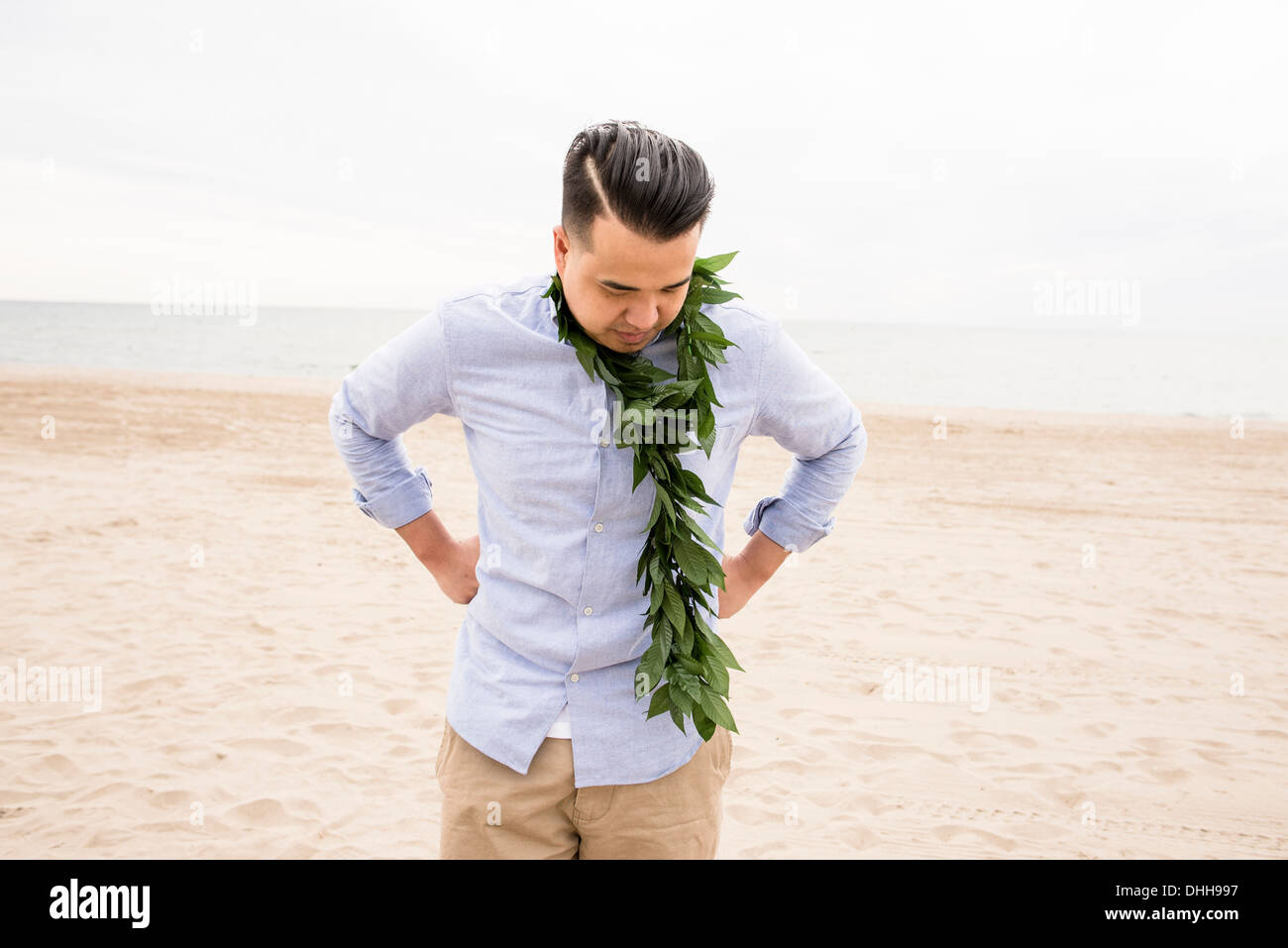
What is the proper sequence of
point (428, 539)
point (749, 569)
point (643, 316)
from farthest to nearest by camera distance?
1. point (749, 569)
2. point (428, 539)
3. point (643, 316)

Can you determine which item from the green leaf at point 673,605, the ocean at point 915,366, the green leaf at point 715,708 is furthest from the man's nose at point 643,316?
the ocean at point 915,366

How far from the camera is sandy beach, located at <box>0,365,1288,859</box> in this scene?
4.41m

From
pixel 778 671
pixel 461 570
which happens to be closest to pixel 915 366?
pixel 778 671

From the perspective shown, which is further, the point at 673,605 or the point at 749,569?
the point at 749,569

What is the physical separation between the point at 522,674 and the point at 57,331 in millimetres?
72137

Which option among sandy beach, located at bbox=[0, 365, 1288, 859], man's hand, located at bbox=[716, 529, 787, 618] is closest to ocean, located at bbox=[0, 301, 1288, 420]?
sandy beach, located at bbox=[0, 365, 1288, 859]

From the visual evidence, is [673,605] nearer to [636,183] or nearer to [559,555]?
[559,555]

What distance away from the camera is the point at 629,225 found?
1.61 meters

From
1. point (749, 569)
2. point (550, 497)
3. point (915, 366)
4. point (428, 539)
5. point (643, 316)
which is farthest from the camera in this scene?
point (915, 366)

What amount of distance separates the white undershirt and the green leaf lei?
0.15 metres

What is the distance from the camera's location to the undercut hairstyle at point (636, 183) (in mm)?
1587

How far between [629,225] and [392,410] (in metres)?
0.69

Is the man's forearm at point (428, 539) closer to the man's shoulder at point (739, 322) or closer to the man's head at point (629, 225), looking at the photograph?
the man's head at point (629, 225)

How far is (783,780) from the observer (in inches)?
191
